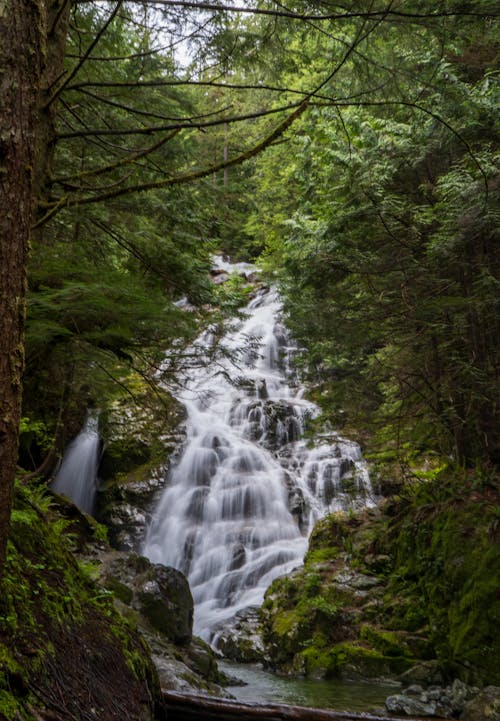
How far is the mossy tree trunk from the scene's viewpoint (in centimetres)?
180

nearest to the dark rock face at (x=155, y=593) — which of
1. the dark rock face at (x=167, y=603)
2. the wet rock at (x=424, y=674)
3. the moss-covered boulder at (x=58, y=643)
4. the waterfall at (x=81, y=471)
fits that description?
the dark rock face at (x=167, y=603)

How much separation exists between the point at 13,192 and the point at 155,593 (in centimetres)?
654

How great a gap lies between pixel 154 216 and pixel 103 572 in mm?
4699

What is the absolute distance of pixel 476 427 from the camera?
25.4ft

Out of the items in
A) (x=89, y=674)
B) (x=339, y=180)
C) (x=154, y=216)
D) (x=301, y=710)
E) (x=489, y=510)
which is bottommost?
(x=301, y=710)

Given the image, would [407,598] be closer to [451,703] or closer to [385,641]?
[385,641]

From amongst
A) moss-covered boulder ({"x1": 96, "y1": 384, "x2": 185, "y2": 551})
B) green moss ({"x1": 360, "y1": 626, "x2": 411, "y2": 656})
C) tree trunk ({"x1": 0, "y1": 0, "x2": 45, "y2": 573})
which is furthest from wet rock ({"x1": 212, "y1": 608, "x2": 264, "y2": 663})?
tree trunk ({"x1": 0, "y1": 0, "x2": 45, "y2": 573})

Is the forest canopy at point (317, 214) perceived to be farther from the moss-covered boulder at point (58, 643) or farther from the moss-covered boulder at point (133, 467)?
the moss-covered boulder at point (133, 467)

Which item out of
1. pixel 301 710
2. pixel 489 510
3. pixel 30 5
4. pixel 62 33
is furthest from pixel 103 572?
pixel 30 5

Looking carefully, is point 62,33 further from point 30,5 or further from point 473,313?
point 473,313

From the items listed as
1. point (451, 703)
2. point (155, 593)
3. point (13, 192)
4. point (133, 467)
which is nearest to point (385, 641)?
point (451, 703)

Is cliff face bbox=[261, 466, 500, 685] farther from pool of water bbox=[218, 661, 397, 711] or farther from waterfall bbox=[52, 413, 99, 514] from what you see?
waterfall bbox=[52, 413, 99, 514]

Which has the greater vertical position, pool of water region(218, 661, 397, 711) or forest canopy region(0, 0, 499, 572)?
forest canopy region(0, 0, 499, 572)

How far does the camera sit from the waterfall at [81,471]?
45.8 ft
